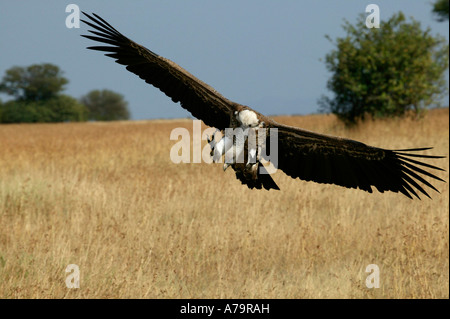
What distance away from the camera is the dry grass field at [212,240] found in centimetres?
539

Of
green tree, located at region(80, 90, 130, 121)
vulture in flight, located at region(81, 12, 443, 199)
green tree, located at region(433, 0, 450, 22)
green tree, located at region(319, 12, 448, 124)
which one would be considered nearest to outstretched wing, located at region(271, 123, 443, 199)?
vulture in flight, located at region(81, 12, 443, 199)

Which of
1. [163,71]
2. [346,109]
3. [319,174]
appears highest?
[346,109]

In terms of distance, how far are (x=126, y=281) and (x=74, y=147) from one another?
1031 centimetres

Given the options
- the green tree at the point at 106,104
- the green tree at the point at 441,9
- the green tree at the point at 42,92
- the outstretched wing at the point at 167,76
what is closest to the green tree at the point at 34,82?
the green tree at the point at 42,92

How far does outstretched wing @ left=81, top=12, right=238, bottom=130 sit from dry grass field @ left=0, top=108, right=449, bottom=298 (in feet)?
5.36

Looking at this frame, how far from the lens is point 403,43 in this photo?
17.4m

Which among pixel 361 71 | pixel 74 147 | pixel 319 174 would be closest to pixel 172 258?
pixel 319 174

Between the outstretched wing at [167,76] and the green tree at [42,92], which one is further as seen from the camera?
the green tree at [42,92]

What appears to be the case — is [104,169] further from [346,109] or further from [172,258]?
[346,109]

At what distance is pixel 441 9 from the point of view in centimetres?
3262

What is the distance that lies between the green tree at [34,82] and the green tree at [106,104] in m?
14.4

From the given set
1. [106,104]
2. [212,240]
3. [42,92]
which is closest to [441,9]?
[212,240]

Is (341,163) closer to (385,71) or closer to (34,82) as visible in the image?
(385,71)

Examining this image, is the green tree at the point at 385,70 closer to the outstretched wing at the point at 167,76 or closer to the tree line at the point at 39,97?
the outstretched wing at the point at 167,76
